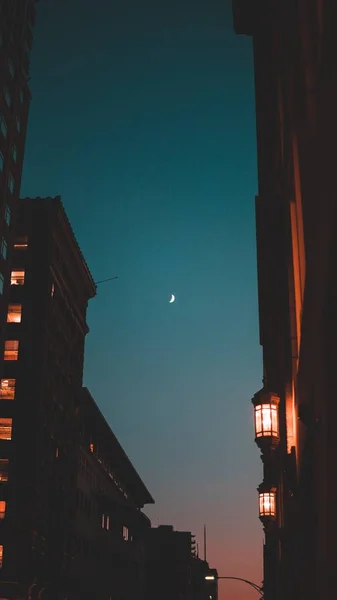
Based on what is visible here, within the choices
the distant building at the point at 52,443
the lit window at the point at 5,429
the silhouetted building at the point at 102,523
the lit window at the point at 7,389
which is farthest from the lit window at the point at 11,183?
the silhouetted building at the point at 102,523

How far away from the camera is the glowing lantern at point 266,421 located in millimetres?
17453

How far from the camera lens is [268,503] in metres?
26.9

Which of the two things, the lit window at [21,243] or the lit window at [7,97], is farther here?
the lit window at [21,243]

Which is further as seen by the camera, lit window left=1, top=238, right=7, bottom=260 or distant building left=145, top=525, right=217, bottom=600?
distant building left=145, top=525, right=217, bottom=600

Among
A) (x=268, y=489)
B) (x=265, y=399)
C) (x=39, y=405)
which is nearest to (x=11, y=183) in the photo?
(x=39, y=405)

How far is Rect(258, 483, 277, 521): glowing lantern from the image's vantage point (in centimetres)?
2664

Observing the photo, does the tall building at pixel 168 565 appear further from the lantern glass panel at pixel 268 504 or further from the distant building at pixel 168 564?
the lantern glass panel at pixel 268 504

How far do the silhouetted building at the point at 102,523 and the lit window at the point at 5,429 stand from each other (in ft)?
36.5

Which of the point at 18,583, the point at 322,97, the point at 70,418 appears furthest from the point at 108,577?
the point at 322,97

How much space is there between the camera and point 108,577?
84.9 m

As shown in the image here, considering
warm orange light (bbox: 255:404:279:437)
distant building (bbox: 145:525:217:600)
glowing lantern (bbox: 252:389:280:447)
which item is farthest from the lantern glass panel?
distant building (bbox: 145:525:217:600)

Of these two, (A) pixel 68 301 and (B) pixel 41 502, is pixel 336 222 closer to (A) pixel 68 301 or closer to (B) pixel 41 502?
(B) pixel 41 502

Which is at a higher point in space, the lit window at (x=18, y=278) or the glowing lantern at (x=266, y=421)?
the lit window at (x=18, y=278)

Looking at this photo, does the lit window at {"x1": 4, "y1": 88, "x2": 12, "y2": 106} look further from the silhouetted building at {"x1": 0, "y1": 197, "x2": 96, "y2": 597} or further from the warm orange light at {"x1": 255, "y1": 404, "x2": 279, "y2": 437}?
the warm orange light at {"x1": 255, "y1": 404, "x2": 279, "y2": 437}
